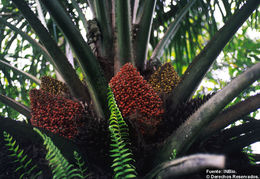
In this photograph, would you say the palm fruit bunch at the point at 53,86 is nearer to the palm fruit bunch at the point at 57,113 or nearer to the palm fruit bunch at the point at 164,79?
the palm fruit bunch at the point at 57,113

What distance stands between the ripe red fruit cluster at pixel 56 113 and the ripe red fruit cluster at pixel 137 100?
236mm

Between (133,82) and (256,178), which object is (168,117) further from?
(256,178)

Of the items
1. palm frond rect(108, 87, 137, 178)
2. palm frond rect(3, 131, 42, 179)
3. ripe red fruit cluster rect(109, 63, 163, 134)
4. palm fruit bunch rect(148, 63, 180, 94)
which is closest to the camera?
palm frond rect(108, 87, 137, 178)

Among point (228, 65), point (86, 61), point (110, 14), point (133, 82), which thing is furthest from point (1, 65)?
point (228, 65)

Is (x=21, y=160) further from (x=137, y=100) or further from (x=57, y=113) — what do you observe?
(x=137, y=100)

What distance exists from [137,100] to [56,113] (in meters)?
0.41

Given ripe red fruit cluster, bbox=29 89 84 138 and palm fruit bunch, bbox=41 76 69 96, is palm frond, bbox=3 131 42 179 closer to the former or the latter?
ripe red fruit cluster, bbox=29 89 84 138

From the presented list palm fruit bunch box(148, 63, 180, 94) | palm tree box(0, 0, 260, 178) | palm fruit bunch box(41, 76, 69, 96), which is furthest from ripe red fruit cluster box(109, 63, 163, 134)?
palm fruit bunch box(41, 76, 69, 96)

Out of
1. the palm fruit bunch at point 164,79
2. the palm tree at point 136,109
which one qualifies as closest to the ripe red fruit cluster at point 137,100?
the palm tree at point 136,109

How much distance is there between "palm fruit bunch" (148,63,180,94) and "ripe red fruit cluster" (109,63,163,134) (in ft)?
0.62

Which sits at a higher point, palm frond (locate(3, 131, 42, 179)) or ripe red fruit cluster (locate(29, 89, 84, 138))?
ripe red fruit cluster (locate(29, 89, 84, 138))

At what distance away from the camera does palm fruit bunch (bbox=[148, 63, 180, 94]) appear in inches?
60.4

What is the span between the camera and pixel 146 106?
4.30 ft

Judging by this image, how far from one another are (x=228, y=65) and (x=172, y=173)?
3.04 metres
